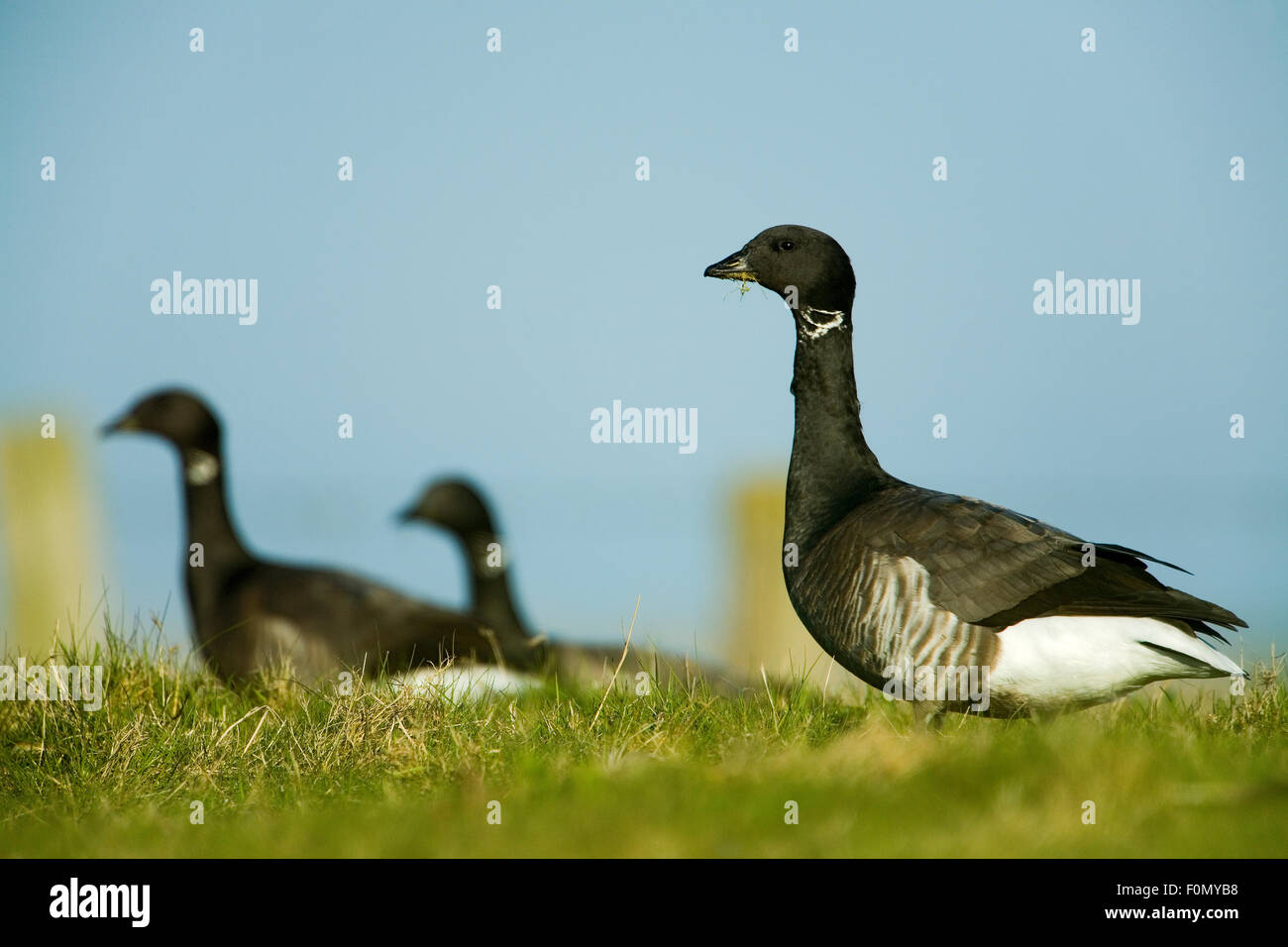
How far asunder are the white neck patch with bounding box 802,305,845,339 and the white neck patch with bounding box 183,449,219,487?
733cm

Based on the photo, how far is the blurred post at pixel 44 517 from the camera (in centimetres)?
1711

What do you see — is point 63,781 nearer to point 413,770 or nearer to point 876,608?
point 413,770

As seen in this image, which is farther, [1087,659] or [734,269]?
[734,269]

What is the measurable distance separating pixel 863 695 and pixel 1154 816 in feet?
11.0

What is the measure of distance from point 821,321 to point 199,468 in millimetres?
7527

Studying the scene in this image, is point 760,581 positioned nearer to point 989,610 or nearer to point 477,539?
point 477,539

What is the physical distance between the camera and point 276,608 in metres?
11.7

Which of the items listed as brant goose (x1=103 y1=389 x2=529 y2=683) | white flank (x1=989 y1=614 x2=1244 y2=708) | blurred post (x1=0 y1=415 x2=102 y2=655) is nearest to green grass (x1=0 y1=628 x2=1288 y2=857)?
white flank (x1=989 y1=614 x2=1244 y2=708)

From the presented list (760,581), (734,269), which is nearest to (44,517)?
(760,581)

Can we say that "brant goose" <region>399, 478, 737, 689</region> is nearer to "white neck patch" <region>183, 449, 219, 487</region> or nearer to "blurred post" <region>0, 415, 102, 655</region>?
"white neck patch" <region>183, 449, 219, 487</region>

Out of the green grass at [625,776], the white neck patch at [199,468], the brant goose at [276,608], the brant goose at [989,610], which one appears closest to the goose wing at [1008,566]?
the brant goose at [989,610]

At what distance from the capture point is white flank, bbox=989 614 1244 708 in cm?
698

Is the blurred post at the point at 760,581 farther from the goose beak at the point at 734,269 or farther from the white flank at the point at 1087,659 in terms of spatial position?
the white flank at the point at 1087,659
